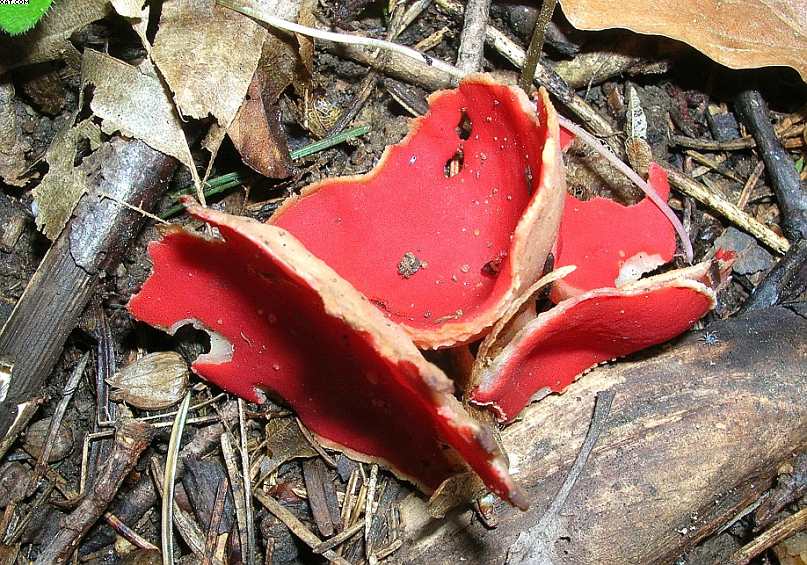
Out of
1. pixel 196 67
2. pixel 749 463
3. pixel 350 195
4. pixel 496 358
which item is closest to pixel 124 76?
pixel 196 67

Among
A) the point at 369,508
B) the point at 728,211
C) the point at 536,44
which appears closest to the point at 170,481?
the point at 369,508

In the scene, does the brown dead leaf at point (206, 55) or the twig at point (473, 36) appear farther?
the twig at point (473, 36)

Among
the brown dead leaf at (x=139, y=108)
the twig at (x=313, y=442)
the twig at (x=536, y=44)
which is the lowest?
the twig at (x=313, y=442)

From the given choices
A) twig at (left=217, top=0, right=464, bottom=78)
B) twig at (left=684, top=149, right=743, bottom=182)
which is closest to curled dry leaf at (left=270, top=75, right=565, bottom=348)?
twig at (left=217, top=0, right=464, bottom=78)

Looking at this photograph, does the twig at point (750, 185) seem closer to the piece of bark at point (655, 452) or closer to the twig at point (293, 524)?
the piece of bark at point (655, 452)

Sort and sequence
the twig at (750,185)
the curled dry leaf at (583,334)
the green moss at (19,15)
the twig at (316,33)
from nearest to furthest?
the curled dry leaf at (583,334) → the green moss at (19,15) → the twig at (316,33) → the twig at (750,185)

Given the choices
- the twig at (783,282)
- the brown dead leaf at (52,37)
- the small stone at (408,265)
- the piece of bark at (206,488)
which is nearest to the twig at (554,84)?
the twig at (783,282)
